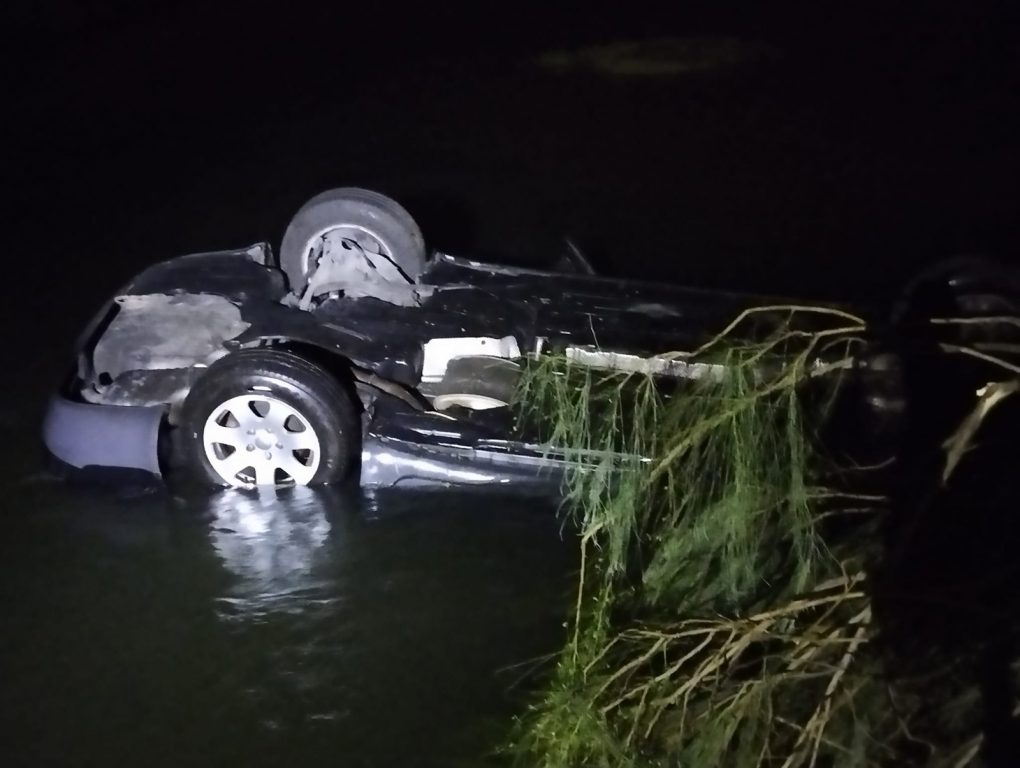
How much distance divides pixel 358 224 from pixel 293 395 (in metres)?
1.02

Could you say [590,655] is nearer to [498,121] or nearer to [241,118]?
[498,121]

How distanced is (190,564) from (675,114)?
260 inches

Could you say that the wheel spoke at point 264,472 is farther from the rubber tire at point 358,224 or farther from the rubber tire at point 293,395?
the rubber tire at point 358,224

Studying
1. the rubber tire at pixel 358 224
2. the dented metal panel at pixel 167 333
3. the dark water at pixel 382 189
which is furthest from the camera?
the rubber tire at pixel 358 224

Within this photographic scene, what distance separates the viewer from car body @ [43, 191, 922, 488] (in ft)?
13.6

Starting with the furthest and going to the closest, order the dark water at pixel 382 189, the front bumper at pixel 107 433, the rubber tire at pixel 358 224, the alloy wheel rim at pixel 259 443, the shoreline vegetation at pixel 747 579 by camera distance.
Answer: the rubber tire at pixel 358 224
the front bumper at pixel 107 433
the alloy wheel rim at pixel 259 443
the dark water at pixel 382 189
the shoreline vegetation at pixel 747 579

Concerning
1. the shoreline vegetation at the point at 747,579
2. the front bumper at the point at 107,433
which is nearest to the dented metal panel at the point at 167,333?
the front bumper at the point at 107,433

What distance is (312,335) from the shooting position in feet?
13.9

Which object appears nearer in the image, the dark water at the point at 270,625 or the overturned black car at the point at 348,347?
the dark water at the point at 270,625

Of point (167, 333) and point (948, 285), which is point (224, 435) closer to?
point (167, 333)

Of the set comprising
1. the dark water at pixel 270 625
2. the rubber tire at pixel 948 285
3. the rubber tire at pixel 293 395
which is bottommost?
the dark water at pixel 270 625

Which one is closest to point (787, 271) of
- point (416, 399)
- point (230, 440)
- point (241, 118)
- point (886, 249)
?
point (886, 249)

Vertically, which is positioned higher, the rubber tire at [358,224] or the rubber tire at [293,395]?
the rubber tire at [358,224]

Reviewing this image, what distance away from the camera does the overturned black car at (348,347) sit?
4.09 metres
